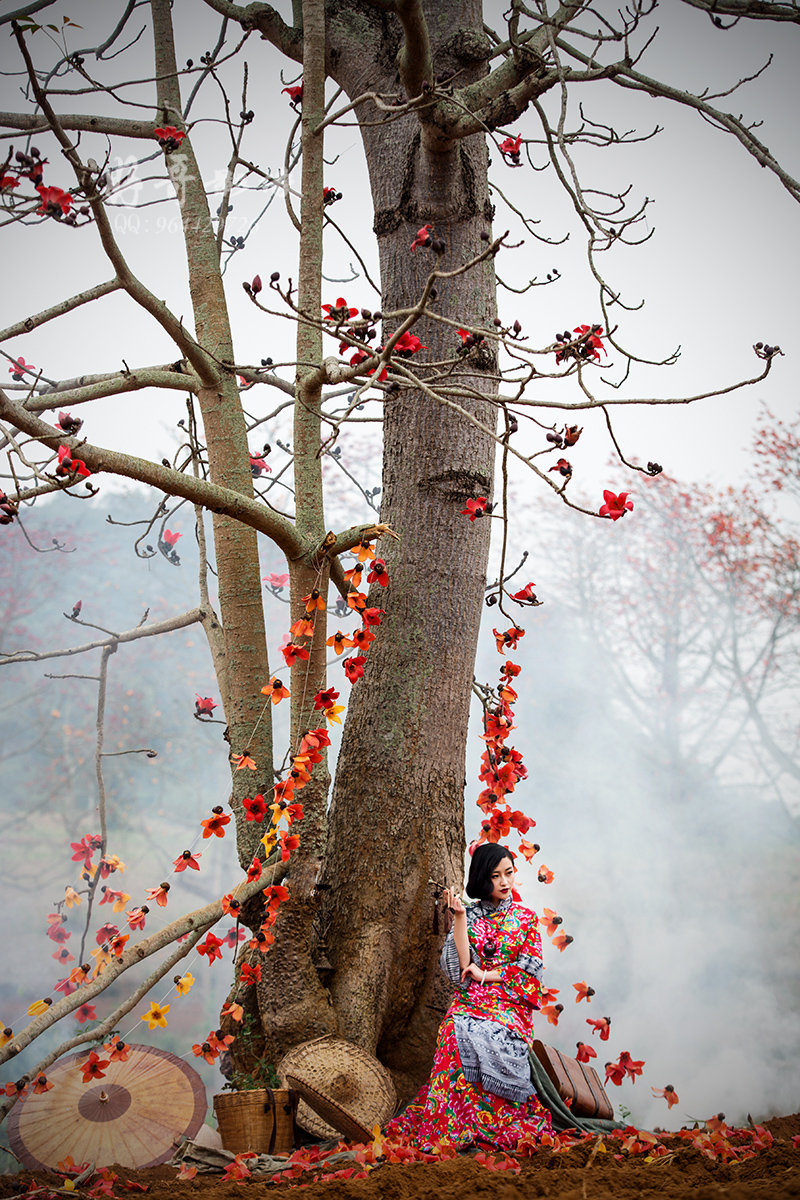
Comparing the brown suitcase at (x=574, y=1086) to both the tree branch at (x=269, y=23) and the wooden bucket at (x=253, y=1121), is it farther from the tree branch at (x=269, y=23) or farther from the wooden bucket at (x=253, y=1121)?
the tree branch at (x=269, y=23)

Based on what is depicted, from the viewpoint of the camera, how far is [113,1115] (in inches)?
73.8

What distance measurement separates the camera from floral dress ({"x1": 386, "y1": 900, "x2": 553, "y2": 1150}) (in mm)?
1913

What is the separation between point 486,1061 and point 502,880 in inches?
15.6

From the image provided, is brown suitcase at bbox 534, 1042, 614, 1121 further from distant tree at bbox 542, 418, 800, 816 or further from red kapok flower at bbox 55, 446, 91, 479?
distant tree at bbox 542, 418, 800, 816

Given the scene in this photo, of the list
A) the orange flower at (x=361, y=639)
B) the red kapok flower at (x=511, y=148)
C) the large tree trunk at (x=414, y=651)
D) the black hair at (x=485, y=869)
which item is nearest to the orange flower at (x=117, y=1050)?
the large tree trunk at (x=414, y=651)

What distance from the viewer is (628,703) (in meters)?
5.35

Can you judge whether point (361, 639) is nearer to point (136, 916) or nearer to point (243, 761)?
point (243, 761)

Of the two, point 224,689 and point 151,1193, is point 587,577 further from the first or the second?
point 151,1193

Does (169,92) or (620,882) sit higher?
(169,92)

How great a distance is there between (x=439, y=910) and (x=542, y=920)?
281 mm

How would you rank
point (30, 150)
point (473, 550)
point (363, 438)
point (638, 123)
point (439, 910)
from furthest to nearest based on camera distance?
point (363, 438) < point (638, 123) < point (473, 550) < point (439, 910) < point (30, 150)

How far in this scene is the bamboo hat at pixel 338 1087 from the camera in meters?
1.79

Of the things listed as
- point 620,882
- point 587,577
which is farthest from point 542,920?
point 587,577

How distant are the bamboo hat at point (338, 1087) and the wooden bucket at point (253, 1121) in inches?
2.3
